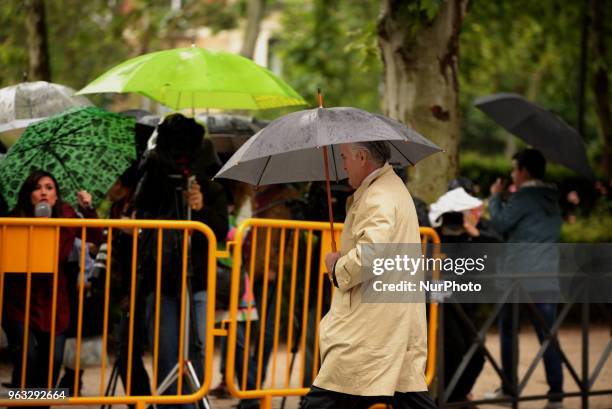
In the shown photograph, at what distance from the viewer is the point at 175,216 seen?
6.79 meters

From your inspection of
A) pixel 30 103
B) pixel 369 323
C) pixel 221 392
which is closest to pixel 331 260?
pixel 369 323

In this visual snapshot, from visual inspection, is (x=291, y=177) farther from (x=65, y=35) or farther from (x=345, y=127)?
(x=65, y=35)

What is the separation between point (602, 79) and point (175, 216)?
14.2 meters

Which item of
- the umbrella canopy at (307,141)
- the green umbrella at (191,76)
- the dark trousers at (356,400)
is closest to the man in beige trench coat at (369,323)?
the dark trousers at (356,400)

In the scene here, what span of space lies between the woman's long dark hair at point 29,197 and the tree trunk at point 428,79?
3.41 metres

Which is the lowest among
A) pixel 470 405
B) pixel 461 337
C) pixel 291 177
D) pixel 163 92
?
pixel 470 405

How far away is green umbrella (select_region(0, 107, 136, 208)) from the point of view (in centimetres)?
664

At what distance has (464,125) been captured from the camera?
48.3 meters

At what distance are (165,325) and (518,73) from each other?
95.5 ft

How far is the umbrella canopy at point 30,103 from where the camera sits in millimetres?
7273

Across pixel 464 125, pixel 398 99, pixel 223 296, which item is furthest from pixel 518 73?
pixel 223 296

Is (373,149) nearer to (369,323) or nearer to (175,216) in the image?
(369,323)

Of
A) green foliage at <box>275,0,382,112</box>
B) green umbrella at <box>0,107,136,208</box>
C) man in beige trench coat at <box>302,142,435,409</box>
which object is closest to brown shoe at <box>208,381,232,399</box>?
green umbrella at <box>0,107,136,208</box>

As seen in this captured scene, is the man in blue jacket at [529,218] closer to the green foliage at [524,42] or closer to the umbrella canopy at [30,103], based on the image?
the green foliage at [524,42]
